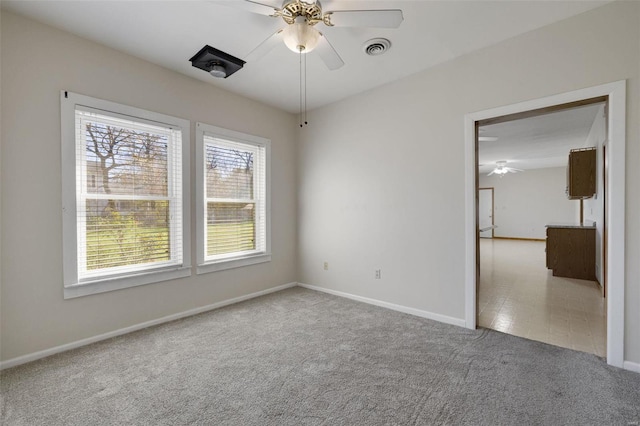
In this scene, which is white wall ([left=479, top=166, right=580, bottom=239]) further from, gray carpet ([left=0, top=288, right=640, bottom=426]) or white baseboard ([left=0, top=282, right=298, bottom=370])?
white baseboard ([left=0, top=282, right=298, bottom=370])

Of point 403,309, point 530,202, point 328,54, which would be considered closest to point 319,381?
point 403,309

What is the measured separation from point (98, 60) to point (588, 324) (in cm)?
542

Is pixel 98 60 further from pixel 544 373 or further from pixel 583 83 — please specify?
pixel 544 373

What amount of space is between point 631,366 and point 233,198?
402 cm

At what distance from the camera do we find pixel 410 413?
5.50 ft

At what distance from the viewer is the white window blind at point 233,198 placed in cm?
350

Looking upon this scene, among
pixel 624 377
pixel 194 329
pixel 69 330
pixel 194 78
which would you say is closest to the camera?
pixel 624 377

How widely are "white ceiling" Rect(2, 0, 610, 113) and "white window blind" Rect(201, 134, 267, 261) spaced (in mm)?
950

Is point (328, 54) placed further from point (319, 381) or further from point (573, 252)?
point (573, 252)

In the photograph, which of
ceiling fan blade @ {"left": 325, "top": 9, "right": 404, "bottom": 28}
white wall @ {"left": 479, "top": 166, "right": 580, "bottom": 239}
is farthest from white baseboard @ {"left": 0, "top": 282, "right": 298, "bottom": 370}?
white wall @ {"left": 479, "top": 166, "right": 580, "bottom": 239}

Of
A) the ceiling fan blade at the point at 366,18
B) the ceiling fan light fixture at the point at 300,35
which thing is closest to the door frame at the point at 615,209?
the ceiling fan blade at the point at 366,18

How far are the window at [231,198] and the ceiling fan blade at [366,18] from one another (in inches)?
84.3

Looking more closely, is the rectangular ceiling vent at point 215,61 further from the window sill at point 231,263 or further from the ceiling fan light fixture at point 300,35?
the window sill at point 231,263

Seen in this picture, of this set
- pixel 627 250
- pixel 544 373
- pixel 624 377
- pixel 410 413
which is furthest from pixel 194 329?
pixel 627 250
